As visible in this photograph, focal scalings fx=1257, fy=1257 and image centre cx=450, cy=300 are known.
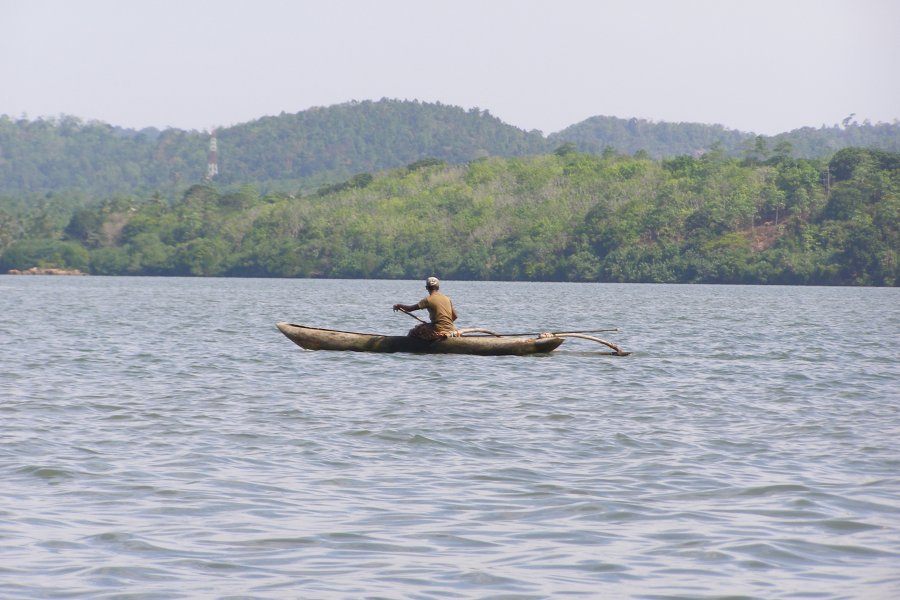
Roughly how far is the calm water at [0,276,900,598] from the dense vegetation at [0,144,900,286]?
88247 mm

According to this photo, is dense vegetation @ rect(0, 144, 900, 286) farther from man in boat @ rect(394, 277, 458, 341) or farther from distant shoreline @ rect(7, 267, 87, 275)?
man in boat @ rect(394, 277, 458, 341)

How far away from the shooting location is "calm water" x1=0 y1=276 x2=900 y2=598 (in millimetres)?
8492

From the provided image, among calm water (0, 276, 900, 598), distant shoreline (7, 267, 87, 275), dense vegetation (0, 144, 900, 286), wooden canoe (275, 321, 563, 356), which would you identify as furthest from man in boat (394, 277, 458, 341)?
distant shoreline (7, 267, 87, 275)

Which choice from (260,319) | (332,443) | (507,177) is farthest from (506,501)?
(507,177)

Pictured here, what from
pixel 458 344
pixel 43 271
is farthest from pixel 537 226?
pixel 458 344

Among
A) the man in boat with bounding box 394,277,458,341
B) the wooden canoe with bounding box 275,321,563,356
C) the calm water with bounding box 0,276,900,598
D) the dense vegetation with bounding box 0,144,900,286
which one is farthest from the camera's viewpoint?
the dense vegetation with bounding box 0,144,900,286

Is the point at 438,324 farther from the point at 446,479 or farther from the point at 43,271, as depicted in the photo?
the point at 43,271

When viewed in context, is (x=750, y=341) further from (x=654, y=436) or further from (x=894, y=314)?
(x=894, y=314)

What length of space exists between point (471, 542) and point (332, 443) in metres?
4.83

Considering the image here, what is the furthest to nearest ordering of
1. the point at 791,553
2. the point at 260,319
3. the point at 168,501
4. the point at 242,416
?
1. the point at 260,319
2. the point at 242,416
3. the point at 168,501
4. the point at 791,553

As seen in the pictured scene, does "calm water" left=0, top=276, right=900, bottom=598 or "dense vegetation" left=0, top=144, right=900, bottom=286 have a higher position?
"dense vegetation" left=0, top=144, right=900, bottom=286

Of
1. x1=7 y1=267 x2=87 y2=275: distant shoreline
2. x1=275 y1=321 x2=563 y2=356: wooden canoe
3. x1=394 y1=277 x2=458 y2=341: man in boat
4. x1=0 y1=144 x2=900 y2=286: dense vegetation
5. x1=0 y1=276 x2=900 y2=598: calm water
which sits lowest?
x1=0 y1=276 x2=900 y2=598: calm water

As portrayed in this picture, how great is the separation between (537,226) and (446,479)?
11772 centimetres

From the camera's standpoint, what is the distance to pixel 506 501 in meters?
10.8
